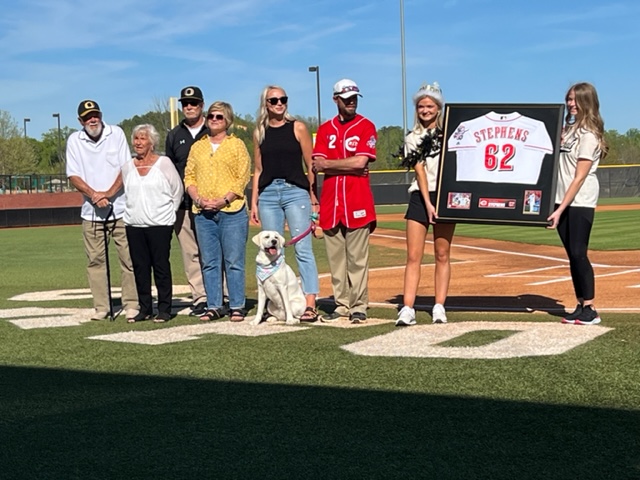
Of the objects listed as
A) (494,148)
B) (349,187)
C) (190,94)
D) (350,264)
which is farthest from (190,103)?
(494,148)

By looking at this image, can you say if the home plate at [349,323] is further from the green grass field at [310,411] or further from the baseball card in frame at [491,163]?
the baseball card in frame at [491,163]

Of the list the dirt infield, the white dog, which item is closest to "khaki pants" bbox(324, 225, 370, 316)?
the white dog

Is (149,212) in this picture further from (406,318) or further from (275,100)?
(406,318)

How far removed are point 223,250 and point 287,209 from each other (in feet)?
2.59

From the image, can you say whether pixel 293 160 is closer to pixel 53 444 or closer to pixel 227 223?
pixel 227 223

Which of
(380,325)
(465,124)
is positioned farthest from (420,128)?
(380,325)

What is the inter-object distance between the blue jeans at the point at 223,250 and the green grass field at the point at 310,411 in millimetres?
1388

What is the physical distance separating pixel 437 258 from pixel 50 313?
13.5 feet

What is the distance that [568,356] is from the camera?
5559mm

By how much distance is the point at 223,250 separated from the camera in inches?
325

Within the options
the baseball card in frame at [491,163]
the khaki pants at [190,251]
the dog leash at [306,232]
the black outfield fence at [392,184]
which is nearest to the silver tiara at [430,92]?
the baseball card in frame at [491,163]

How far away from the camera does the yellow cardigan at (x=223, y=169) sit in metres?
8.08

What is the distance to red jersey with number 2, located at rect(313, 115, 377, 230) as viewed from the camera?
25.1 ft

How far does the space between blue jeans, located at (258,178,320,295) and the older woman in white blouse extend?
0.94 meters
